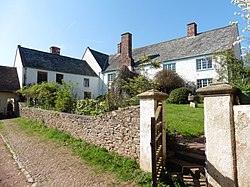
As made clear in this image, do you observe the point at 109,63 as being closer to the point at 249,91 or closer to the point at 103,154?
the point at 103,154

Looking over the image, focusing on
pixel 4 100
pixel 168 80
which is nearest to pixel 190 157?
pixel 168 80

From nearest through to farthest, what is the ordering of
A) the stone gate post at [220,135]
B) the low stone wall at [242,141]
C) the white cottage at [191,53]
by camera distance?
the low stone wall at [242,141] < the stone gate post at [220,135] < the white cottage at [191,53]

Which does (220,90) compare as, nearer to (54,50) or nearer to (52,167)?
(52,167)

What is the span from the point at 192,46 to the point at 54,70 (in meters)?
16.9

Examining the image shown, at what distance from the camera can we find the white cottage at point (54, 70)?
22.3 meters

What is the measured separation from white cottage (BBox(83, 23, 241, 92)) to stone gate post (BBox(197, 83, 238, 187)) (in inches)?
556

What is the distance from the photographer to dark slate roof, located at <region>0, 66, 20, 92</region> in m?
21.2

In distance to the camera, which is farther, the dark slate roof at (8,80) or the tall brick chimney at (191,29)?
the tall brick chimney at (191,29)

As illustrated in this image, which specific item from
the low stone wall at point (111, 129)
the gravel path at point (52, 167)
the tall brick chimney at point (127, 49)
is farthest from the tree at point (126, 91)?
the tall brick chimney at point (127, 49)

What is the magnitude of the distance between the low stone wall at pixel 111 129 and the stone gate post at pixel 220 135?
2.34 m

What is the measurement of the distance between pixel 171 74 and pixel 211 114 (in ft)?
60.2

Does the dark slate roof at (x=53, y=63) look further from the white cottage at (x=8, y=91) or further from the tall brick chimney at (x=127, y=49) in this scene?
the tall brick chimney at (x=127, y=49)

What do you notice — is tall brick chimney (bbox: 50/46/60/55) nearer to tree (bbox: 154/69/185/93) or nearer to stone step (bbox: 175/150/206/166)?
tree (bbox: 154/69/185/93)

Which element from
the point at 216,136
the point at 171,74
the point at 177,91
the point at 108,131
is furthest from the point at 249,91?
the point at 171,74
